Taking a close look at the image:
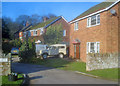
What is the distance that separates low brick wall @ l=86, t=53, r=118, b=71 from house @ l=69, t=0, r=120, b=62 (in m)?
1.62

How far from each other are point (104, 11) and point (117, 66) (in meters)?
5.37

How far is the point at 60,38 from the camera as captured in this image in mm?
31891

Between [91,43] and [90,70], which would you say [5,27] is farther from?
[90,70]

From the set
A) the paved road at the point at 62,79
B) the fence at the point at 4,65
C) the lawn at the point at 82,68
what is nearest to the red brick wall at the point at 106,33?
the lawn at the point at 82,68

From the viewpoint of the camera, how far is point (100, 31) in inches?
590

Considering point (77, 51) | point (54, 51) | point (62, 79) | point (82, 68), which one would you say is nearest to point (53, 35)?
point (54, 51)

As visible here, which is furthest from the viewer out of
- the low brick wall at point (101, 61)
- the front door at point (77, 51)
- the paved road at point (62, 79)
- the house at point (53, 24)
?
the house at point (53, 24)

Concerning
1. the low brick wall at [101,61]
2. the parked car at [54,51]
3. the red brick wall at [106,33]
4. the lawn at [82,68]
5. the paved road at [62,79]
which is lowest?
the paved road at [62,79]

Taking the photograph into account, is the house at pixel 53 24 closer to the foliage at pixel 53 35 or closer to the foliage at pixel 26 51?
the foliage at pixel 53 35

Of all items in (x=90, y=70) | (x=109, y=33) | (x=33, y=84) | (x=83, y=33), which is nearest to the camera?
(x=33, y=84)

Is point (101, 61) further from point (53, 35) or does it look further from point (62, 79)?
point (53, 35)

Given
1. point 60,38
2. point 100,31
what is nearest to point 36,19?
point 60,38

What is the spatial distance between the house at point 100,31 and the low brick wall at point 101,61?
5.31 ft

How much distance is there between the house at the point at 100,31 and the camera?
14.2m
